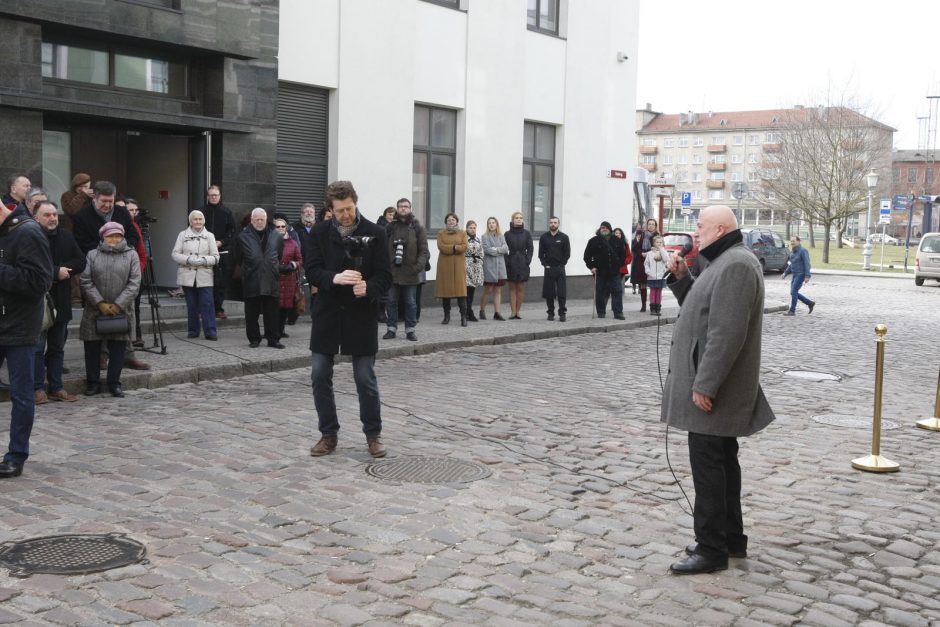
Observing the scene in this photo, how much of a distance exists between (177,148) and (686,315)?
41.8 feet

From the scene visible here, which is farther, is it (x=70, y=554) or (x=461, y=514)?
(x=461, y=514)

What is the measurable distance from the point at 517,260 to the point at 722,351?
544 inches

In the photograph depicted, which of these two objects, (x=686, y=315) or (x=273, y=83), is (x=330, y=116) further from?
(x=686, y=315)

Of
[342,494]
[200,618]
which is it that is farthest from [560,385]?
[200,618]

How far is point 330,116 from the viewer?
18.3 m

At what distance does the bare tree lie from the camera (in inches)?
2249

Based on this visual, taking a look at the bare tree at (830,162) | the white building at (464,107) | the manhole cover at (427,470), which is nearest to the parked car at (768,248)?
the white building at (464,107)

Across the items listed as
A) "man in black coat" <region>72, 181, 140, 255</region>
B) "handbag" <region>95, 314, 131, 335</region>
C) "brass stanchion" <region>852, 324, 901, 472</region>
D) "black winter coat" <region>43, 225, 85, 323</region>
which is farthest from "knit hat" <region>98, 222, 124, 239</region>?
"brass stanchion" <region>852, 324, 901, 472</region>

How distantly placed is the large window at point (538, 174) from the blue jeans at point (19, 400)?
55.2ft

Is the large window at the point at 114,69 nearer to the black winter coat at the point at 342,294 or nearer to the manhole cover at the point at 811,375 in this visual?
the black winter coat at the point at 342,294

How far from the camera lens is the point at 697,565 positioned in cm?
535

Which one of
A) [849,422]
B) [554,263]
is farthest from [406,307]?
[849,422]

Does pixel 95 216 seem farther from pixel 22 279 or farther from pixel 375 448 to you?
pixel 375 448

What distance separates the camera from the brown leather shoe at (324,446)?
7879 millimetres
